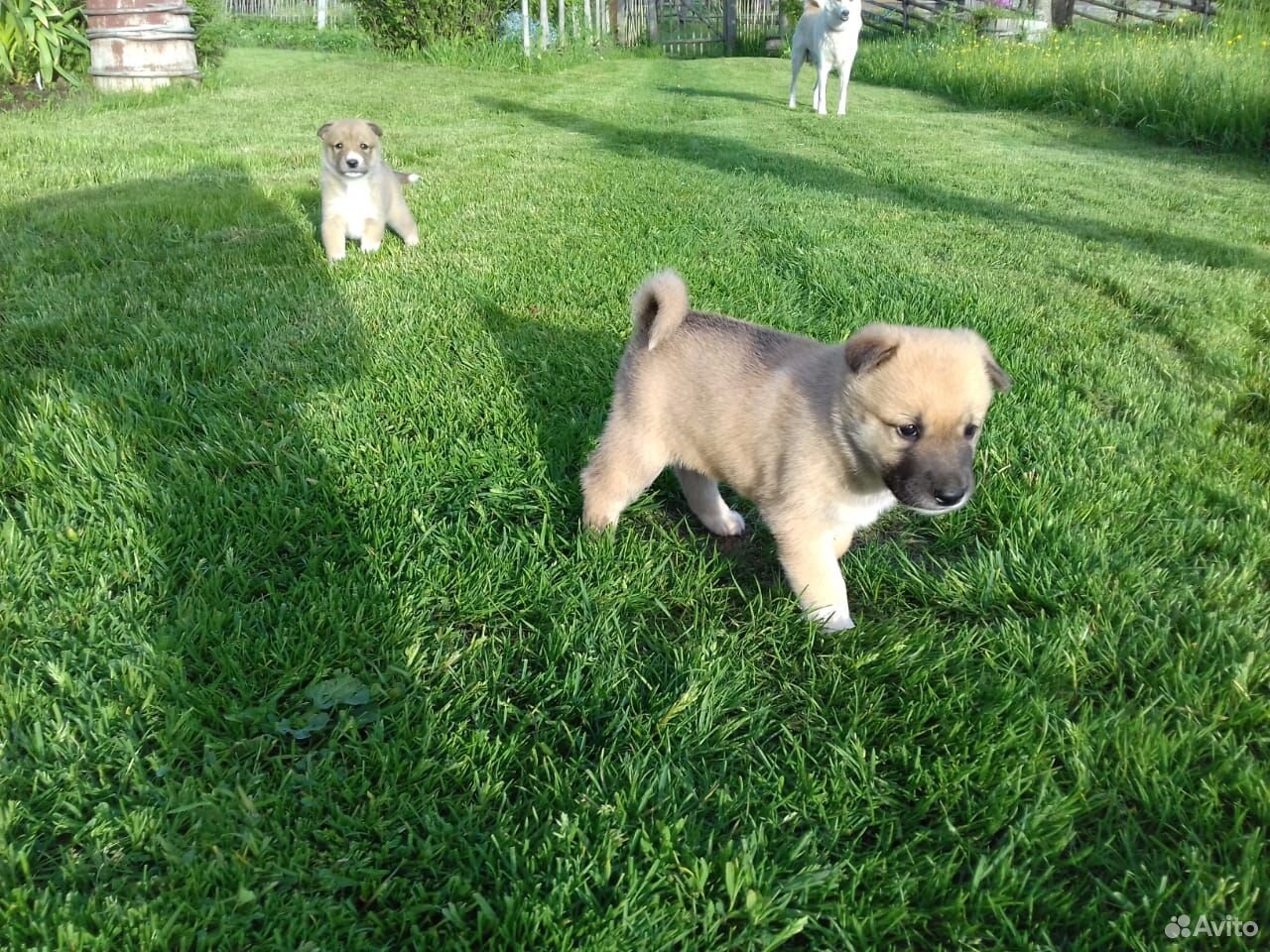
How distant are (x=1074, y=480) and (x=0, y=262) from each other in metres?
5.85

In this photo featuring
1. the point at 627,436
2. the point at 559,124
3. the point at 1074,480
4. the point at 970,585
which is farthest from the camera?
the point at 559,124

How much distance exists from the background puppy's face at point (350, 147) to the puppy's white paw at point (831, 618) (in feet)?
15.7

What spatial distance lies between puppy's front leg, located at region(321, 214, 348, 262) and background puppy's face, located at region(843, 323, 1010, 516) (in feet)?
13.8

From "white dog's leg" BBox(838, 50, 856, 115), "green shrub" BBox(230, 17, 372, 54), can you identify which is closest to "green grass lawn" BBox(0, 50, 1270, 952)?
"white dog's leg" BBox(838, 50, 856, 115)

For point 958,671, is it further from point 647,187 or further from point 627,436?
point 647,187

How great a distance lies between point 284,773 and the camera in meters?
1.64

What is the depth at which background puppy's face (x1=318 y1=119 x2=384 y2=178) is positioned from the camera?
5.45m

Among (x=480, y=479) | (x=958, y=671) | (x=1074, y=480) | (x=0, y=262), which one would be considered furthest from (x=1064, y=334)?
(x=0, y=262)

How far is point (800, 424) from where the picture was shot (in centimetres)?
228

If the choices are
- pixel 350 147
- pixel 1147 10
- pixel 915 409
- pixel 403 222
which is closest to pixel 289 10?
pixel 1147 10

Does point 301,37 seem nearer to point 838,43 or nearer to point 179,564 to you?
point 838,43

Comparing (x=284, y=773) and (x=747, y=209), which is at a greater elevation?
(x=747, y=209)

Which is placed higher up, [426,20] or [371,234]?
[426,20]

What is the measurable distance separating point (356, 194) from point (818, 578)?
4664mm
